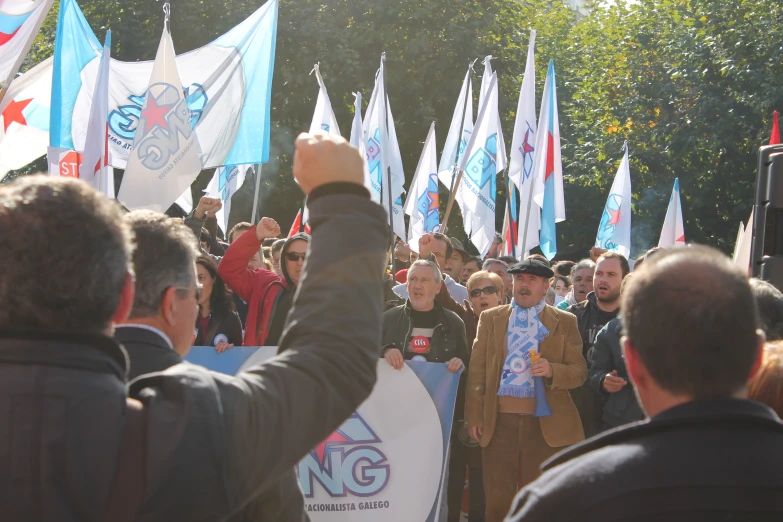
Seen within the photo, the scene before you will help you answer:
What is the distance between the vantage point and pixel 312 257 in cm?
155

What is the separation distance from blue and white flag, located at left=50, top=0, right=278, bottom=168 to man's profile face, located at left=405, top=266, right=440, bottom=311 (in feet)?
7.89

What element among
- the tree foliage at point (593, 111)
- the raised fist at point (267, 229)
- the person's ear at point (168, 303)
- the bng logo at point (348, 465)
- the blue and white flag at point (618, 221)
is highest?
the tree foliage at point (593, 111)

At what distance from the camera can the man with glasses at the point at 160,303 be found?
2.03m

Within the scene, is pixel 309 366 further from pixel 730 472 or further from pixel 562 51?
pixel 562 51

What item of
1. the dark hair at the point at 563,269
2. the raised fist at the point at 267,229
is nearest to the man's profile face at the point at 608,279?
the raised fist at the point at 267,229

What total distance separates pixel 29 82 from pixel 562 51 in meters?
27.9

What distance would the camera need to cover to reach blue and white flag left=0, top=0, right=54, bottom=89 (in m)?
7.40

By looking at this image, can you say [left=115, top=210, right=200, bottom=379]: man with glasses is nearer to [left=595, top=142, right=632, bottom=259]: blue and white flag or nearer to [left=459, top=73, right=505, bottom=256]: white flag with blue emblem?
[left=459, top=73, right=505, bottom=256]: white flag with blue emblem

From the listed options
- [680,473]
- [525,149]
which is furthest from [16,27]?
[680,473]

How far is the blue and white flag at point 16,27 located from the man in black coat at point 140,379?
21.3 feet

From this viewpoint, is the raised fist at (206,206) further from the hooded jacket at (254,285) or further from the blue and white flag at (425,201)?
the blue and white flag at (425,201)

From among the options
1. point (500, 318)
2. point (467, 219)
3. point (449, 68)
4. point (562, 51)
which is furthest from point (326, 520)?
point (562, 51)

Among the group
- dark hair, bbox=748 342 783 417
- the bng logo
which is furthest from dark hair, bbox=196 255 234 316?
dark hair, bbox=748 342 783 417

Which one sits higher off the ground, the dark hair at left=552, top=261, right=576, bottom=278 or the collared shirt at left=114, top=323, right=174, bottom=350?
the collared shirt at left=114, top=323, right=174, bottom=350
